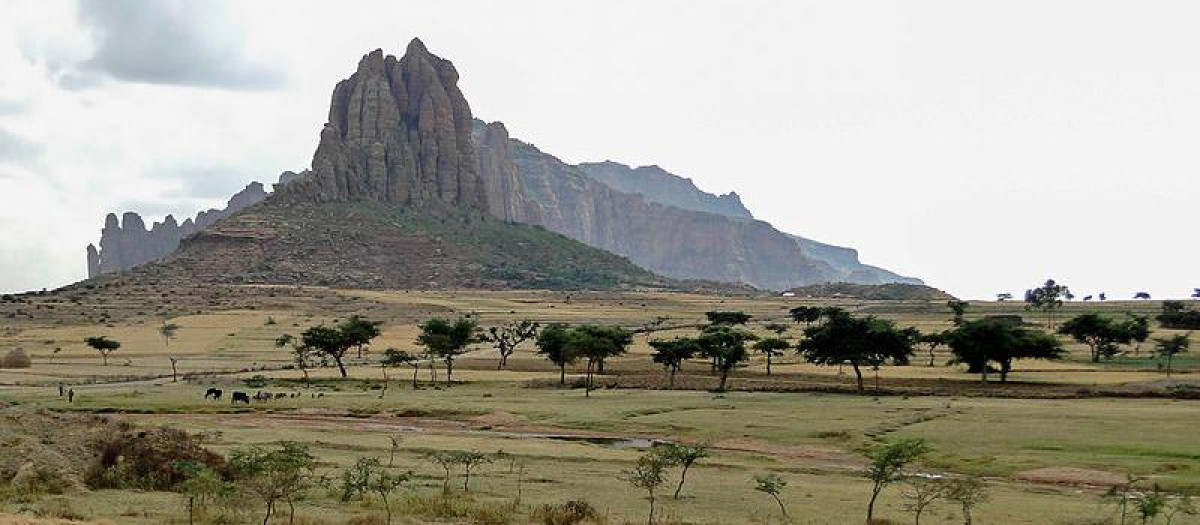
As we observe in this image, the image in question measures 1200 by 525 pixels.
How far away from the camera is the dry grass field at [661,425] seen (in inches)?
1212

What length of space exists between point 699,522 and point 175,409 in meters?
45.8

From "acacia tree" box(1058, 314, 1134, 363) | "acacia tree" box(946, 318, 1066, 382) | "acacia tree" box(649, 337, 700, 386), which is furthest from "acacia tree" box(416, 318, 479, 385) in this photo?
"acacia tree" box(1058, 314, 1134, 363)

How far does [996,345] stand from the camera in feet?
265

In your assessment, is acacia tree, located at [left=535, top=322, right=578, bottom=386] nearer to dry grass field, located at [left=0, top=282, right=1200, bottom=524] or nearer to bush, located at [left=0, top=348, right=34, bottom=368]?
dry grass field, located at [left=0, top=282, right=1200, bottom=524]

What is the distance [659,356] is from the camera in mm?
87438

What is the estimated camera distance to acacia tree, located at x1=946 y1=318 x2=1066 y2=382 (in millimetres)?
80312

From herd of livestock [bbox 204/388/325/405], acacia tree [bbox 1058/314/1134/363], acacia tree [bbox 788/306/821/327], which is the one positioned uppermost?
acacia tree [bbox 788/306/821/327]

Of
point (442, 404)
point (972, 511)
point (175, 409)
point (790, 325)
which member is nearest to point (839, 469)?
point (972, 511)

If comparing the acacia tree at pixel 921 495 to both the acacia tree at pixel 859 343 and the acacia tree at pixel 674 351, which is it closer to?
the acacia tree at pixel 859 343

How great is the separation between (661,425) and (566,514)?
28784 millimetres

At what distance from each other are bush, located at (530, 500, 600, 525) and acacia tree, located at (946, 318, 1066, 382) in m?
61.0

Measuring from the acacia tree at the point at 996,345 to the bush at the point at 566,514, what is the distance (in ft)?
200

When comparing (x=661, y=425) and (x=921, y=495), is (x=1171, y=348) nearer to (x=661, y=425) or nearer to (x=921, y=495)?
(x=661, y=425)

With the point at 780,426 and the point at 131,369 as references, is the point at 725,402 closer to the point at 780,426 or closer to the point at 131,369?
the point at 780,426
